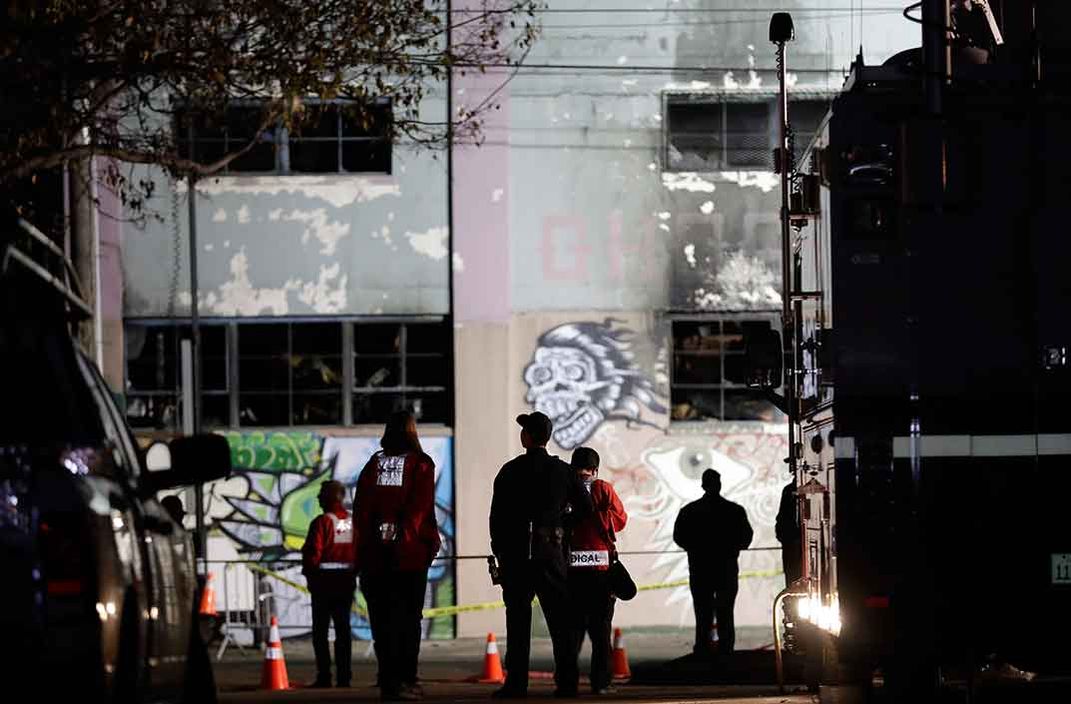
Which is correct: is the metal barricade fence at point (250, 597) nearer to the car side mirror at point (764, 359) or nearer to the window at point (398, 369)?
the window at point (398, 369)

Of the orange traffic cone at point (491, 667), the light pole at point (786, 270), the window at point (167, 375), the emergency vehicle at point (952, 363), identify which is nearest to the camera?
the emergency vehicle at point (952, 363)

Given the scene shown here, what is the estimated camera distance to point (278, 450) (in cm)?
2272

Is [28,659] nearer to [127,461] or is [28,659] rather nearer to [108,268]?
[127,461]

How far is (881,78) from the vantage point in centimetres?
938

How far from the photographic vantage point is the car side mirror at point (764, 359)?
11.1 m

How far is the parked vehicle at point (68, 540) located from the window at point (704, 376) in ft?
54.2

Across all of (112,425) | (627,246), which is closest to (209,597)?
(627,246)

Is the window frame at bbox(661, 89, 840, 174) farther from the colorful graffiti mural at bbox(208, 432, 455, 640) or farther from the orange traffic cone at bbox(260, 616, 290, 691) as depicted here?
the orange traffic cone at bbox(260, 616, 290, 691)

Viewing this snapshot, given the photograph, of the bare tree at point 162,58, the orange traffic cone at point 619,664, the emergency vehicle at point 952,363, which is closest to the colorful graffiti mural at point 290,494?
the bare tree at point 162,58

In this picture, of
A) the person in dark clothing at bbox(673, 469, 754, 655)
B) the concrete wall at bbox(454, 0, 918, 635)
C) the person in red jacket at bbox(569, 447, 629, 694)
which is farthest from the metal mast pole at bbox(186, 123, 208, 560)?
the person in red jacket at bbox(569, 447, 629, 694)

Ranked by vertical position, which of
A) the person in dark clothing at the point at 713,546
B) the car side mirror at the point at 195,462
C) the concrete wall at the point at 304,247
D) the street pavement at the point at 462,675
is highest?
the concrete wall at the point at 304,247

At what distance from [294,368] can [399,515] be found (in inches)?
424

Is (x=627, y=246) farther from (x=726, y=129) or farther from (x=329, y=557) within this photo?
(x=329, y=557)

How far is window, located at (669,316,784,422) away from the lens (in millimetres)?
22969
